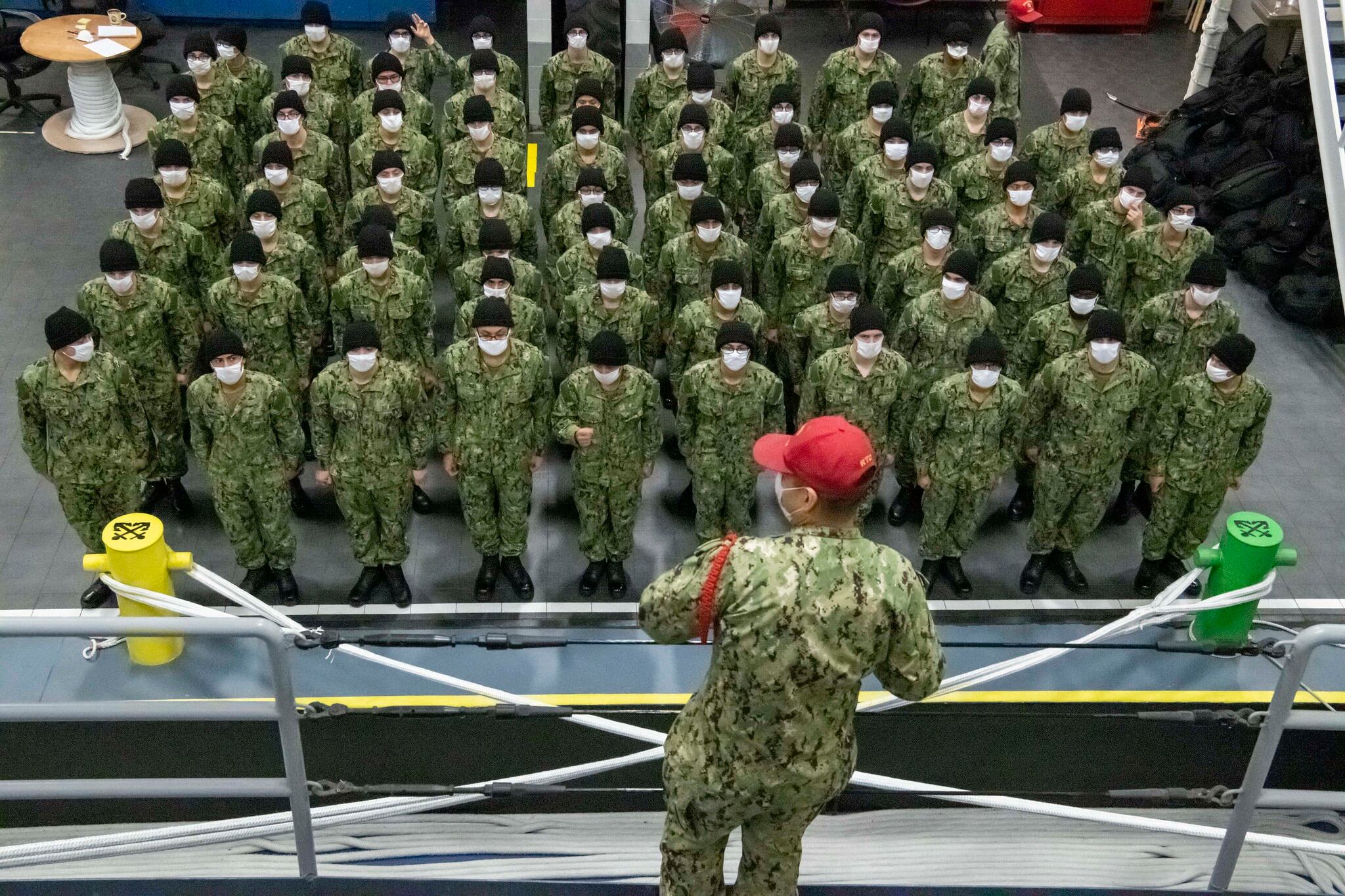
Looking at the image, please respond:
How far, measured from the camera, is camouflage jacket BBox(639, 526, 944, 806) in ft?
10.0

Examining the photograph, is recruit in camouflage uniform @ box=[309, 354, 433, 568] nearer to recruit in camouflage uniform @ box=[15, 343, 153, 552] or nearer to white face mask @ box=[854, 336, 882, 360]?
recruit in camouflage uniform @ box=[15, 343, 153, 552]

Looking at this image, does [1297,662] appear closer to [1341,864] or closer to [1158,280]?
[1341,864]

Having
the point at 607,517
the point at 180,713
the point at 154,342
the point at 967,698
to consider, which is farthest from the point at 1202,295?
the point at 180,713

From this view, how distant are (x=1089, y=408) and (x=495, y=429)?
2805mm

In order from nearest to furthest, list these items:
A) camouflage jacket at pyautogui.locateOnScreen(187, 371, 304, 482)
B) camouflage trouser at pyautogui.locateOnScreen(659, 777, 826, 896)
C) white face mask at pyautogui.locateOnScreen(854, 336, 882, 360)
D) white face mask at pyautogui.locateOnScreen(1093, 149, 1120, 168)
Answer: camouflage trouser at pyautogui.locateOnScreen(659, 777, 826, 896) < camouflage jacket at pyautogui.locateOnScreen(187, 371, 304, 482) < white face mask at pyautogui.locateOnScreen(854, 336, 882, 360) < white face mask at pyautogui.locateOnScreen(1093, 149, 1120, 168)

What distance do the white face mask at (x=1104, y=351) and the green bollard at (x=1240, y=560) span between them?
1.04m

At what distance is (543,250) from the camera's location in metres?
10.0

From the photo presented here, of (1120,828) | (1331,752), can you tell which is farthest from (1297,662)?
(1331,752)

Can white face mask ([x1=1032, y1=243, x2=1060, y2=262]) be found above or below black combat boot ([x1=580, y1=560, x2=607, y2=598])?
above

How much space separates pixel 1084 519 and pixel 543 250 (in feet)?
15.1

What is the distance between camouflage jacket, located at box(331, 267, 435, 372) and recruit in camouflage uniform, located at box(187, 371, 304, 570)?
96 cm

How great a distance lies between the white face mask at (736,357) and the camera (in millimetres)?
6512

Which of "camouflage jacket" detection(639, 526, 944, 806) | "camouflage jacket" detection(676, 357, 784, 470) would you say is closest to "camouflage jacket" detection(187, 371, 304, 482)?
"camouflage jacket" detection(676, 357, 784, 470)

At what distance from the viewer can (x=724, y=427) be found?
673 centimetres
